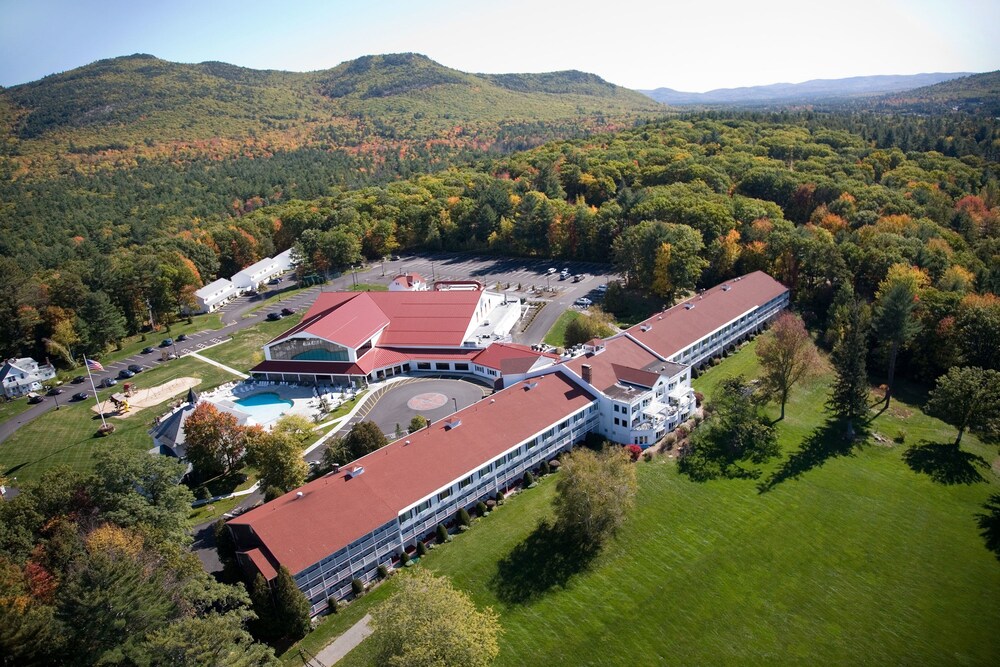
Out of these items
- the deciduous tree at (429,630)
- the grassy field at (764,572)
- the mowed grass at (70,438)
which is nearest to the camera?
the deciduous tree at (429,630)

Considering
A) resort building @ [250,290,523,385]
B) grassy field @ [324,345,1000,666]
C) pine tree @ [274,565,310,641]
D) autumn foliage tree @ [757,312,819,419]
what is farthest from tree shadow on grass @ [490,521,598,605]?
resort building @ [250,290,523,385]

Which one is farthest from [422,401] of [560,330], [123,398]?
[123,398]

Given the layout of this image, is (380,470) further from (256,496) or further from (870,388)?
(870,388)

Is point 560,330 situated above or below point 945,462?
above

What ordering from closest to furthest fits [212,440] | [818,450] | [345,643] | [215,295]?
[345,643], [212,440], [818,450], [215,295]

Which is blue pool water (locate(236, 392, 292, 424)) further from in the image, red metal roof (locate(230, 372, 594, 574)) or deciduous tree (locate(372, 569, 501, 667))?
deciduous tree (locate(372, 569, 501, 667))

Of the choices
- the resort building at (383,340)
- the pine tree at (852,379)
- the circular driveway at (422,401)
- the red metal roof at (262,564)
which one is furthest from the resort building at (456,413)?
the pine tree at (852,379)

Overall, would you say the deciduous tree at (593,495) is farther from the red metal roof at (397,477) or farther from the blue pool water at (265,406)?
the blue pool water at (265,406)

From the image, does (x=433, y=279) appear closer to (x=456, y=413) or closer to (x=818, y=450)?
(x=456, y=413)
